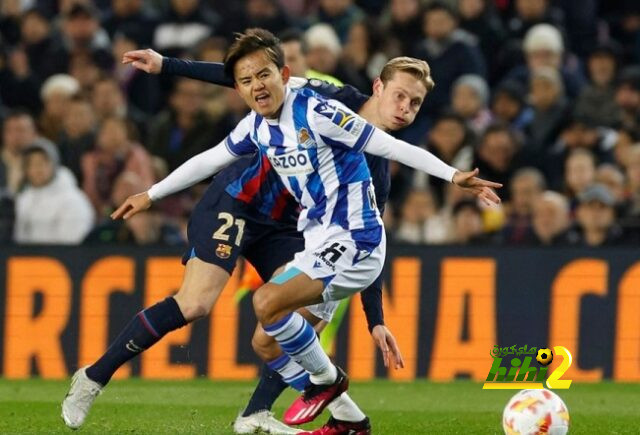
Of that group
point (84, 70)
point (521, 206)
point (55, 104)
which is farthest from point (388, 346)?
point (84, 70)

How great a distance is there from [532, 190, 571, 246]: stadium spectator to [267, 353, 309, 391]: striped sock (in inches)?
197

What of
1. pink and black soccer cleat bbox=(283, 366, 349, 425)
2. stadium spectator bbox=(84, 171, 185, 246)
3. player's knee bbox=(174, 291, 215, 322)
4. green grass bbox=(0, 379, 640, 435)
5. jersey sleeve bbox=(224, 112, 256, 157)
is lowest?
green grass bbox=(0, 379, 640, 435)

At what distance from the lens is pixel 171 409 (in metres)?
10.5

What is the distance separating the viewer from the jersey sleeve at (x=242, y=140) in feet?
28.6

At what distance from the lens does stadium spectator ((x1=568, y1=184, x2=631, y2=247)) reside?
1334cm

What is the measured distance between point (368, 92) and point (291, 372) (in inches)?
277

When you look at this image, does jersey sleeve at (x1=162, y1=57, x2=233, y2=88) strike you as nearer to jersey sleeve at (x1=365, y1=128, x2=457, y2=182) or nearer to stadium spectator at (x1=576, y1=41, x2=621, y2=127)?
jersey sleeve at (x1=365, y1=128, x2=457, y2=182)

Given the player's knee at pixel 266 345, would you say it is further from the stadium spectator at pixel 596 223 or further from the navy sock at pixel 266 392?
the stadium spectator at pixel 596 223

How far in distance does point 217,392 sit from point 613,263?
11.6ft

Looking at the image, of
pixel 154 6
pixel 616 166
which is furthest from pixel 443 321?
pixel 154 6

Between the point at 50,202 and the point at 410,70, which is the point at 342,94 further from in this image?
the point at 50,202

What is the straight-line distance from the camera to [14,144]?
615 inches

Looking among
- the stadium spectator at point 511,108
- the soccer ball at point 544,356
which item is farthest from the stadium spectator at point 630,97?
the soccer ball at point 544,356

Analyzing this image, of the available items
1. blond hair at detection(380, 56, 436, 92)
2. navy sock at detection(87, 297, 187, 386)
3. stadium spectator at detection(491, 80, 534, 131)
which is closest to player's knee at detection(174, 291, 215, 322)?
navy sock at detection(87, 297, 187, 386)
